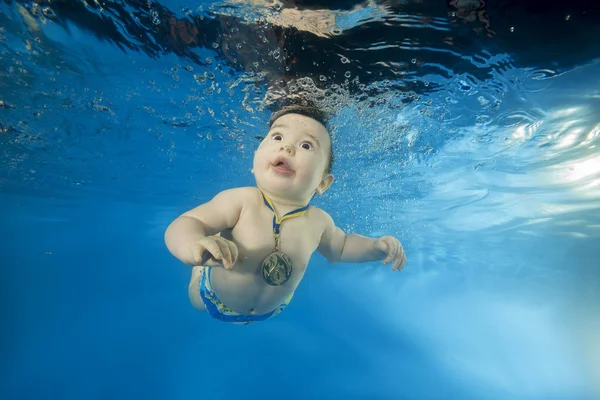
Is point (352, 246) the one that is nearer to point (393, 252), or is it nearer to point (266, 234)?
point (393, 252)

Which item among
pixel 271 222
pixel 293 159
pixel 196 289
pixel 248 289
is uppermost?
pixel 293 159

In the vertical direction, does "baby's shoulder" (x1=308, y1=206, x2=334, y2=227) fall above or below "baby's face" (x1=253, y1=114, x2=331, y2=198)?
below

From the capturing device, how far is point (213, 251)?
2.94 m

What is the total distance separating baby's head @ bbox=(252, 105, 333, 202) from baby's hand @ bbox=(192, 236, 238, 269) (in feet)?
3.98

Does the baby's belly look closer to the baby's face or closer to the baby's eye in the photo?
the baby's face

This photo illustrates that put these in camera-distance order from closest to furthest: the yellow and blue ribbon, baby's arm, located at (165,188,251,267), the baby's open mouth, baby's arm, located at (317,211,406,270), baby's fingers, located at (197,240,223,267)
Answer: baby's fingers, located at (197,240,223,267)
baby's arm, located at (165,188,251,267)
the baby's open mouth
the yellow and blue ribbon
baby's arm, located at (317,211,406,270)

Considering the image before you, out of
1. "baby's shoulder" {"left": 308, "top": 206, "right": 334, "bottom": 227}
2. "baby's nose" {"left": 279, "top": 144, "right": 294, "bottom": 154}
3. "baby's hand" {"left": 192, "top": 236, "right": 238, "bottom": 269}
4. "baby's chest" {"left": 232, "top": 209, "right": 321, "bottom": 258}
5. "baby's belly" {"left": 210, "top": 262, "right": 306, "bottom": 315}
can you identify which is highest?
"baby's nose" {"left": 279, "top": 144, "right": 294, "bottom": 154}

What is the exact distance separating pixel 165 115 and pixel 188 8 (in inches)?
159

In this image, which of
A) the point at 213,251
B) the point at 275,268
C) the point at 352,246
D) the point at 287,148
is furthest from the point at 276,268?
the point at 352,246

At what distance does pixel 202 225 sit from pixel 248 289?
1.19 m

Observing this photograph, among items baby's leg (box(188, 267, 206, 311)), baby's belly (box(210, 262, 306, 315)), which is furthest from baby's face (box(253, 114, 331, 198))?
baby's leg (box(188, 267, 206, 311))

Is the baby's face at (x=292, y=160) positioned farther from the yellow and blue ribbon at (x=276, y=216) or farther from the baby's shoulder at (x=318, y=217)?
the baby's shoulder at (x=318, y=217)

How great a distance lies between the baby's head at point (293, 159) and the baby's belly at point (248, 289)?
41.3 inches

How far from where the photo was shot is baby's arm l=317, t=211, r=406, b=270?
499 cm
